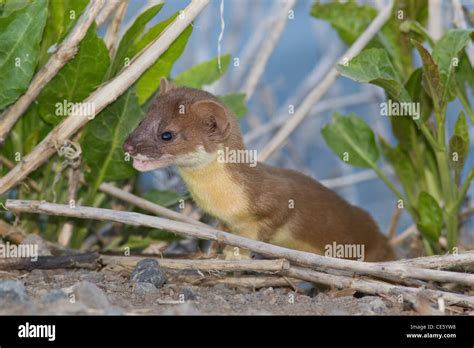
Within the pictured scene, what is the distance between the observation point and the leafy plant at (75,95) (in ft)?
14.8

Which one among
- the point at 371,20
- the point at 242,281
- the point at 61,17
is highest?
the point at 371,20

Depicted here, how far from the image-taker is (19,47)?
14.8 ft

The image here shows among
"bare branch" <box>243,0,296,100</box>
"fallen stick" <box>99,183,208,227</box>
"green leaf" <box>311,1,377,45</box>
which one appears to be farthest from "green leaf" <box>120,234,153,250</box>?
"green leaf" <box>311,1,377,45</box>

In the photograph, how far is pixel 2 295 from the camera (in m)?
3.53

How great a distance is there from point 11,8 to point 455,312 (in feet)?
9.18

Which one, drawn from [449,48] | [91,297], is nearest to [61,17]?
[91,297]

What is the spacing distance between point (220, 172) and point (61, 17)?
1232 mm

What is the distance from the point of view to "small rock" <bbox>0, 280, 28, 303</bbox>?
350 centimetres

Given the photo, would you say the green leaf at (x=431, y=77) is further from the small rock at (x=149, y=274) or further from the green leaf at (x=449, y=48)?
the small rock at (x=149, y=274)

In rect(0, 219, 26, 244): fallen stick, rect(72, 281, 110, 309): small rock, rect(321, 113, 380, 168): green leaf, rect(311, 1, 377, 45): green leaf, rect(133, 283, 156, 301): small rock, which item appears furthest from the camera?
rect(311, 1, 377, 45): green leaf

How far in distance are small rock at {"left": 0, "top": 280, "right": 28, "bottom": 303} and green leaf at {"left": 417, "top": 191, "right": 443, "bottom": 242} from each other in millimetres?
2437

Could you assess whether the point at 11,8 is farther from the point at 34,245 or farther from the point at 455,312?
the point at 455,312

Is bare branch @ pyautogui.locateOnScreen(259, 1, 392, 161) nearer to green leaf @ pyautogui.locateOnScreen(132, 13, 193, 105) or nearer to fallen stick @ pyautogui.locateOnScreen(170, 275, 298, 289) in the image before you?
green leaf @ pyautogui.locateOnScreen(132, 13, 193, 105)

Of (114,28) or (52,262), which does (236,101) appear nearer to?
(114,28)
